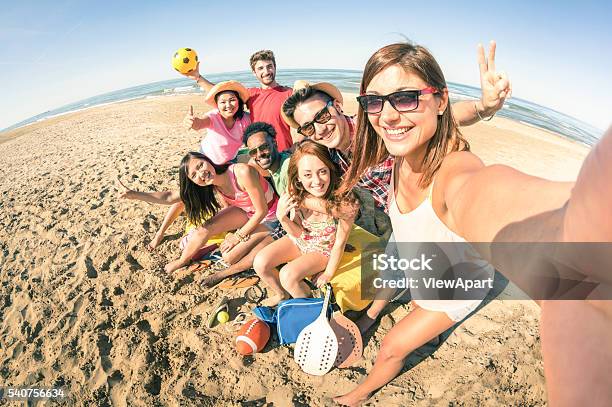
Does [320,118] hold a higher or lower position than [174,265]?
higher

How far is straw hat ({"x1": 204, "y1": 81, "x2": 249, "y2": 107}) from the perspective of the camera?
13.5 feet

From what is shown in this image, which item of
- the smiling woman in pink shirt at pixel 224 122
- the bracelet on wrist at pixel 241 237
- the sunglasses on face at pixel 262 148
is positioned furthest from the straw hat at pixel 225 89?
the bracelet on wrist at pixel 241 237

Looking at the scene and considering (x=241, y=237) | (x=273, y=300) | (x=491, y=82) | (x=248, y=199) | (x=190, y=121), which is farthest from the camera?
(x=190, y=121)

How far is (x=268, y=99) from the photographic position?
178 inches

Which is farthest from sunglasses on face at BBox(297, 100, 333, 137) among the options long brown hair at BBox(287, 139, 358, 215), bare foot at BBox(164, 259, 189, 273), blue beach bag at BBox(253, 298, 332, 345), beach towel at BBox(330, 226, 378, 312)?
bare foot at BBox(164, 259, 189, 273)

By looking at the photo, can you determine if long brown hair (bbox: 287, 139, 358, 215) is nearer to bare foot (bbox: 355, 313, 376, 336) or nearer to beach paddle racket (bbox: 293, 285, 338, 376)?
beach paddle racket (bbox: 293, 285, 338, 376)

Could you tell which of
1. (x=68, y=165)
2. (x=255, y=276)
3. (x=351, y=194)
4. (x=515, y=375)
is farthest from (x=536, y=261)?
(x=68, y=165)

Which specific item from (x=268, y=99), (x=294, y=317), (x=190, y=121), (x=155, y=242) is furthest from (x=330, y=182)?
(x=155, y=242)

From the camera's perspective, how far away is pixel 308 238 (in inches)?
127

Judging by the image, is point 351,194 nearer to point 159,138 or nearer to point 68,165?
point 68,165

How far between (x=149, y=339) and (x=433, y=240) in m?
2.78

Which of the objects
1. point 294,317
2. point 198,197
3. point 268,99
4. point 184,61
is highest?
point 184,61

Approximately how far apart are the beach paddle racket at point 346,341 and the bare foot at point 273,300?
75cm

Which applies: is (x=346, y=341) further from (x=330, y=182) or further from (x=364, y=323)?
(x=330, y=182)
